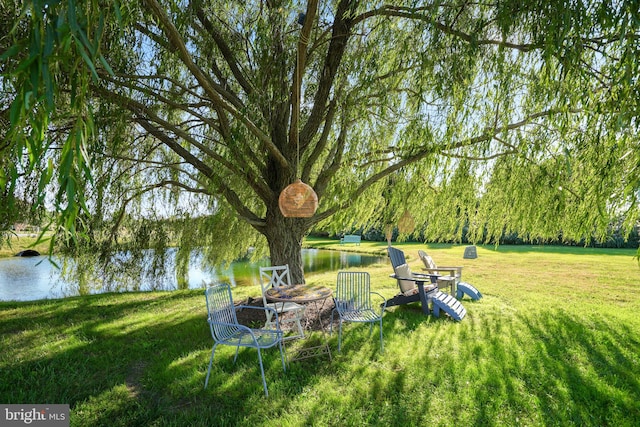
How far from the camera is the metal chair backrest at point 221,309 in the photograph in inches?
151

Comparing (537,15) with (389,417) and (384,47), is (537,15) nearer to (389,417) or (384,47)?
(384,47)

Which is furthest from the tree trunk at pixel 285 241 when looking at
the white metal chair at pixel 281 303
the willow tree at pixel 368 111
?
the white metal chair at pixel 281 303

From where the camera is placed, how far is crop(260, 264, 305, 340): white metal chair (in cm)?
496

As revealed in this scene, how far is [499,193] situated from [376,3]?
12.1ft

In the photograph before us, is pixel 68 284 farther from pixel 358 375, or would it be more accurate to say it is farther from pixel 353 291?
pixel 358 375

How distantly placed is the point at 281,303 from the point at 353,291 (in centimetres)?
115

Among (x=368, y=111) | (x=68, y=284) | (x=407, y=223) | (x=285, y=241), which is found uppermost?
(x=368, y=111)

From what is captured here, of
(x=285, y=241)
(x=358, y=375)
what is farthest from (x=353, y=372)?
(x=285, y=241)

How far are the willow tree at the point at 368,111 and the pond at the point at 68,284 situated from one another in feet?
7.23

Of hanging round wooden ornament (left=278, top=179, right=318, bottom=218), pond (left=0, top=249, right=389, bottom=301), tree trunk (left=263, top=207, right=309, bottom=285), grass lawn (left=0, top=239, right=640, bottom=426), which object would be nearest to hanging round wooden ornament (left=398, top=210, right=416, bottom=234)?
grass lawn (left=0, top=239, right=640, bottom=426)

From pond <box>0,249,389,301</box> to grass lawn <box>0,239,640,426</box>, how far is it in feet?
9.71

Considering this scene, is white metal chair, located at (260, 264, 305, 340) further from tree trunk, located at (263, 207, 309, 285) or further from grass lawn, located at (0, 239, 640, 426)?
grass lawn, located at (0, 239, 640, 426)

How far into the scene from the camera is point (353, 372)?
393 centimetres

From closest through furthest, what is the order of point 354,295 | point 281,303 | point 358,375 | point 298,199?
point 358,375 < point 298,199 < point 354,295 < point 281,303
